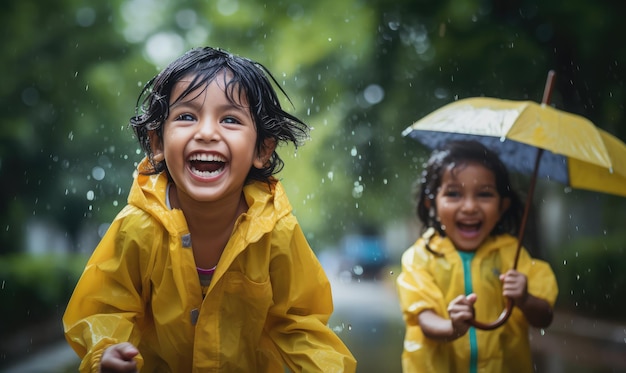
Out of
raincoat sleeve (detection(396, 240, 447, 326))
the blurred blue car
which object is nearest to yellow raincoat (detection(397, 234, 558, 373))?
raincoat sleeve (detection(396, 240, 447, 326))

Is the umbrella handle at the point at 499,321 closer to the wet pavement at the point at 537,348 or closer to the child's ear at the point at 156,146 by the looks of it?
the child's ear at the point at 156,146

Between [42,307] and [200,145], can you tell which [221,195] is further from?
[42,307]

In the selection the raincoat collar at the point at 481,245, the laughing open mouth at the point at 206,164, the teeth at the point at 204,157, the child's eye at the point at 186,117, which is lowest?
the raincoat collar at the point at 481,245

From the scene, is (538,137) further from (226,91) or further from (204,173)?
(204,173)

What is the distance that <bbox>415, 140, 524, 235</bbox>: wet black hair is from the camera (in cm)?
534

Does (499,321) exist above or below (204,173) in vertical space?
below

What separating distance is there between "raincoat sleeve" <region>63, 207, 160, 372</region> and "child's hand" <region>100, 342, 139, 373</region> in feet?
0.81

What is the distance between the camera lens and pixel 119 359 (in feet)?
10.7

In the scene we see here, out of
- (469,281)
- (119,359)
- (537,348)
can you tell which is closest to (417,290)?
(469,281)

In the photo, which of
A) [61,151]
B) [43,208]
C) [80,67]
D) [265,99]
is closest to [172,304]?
[265,99]

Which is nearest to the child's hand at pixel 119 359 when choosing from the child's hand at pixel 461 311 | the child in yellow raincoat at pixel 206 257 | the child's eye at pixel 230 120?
the child in yellow raincoat at pixel 206 257

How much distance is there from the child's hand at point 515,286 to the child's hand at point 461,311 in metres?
0.29

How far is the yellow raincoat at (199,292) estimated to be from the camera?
362 cm

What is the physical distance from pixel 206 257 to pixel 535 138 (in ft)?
7.10
